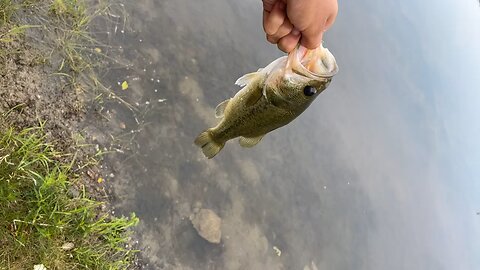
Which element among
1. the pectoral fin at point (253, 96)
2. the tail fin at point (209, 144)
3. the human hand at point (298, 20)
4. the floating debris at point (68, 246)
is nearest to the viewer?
the human hand at point (298, 20)

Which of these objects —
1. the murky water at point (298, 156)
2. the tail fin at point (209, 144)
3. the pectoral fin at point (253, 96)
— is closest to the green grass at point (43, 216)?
A: the murky water at point (298, 156)

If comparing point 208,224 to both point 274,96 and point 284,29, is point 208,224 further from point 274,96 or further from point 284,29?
point 284,29

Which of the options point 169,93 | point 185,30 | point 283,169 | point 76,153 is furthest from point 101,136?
point 283,169

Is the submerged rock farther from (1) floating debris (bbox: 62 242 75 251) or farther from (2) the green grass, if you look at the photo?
(1) floating debris (bbox: 62 242 75 251)

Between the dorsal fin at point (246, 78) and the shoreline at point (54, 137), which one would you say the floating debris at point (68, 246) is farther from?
the dorsal fin at point (246, 78)

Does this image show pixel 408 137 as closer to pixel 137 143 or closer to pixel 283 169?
pixel 283 169
